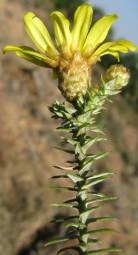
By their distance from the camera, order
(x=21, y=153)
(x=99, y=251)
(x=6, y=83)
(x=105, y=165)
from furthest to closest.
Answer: (x=105, y=165)
(x=6, y=83)
(x=21, y=153)
(x=99, y=251)

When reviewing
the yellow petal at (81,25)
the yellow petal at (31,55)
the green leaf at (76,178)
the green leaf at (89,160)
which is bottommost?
the green leaf at (76,178)

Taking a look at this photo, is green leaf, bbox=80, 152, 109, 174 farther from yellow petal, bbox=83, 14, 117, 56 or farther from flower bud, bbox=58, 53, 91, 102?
yellow petal, bbox=83, 14, 117, 56

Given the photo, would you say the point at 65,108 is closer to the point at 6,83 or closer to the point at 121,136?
the point at 6,83

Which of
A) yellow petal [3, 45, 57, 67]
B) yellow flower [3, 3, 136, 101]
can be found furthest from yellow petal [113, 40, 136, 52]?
yellow petal [3, 45, 57, 67]

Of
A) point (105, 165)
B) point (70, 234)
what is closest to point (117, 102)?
point (105, 165)

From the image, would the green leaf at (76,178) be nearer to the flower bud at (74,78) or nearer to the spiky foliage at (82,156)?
the spiky foliage at (82,156)

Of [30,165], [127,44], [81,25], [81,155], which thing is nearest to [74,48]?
[81,25]

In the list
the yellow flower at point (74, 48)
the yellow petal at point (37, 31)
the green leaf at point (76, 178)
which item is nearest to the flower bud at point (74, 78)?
the yellow flower at point (74, 48)
